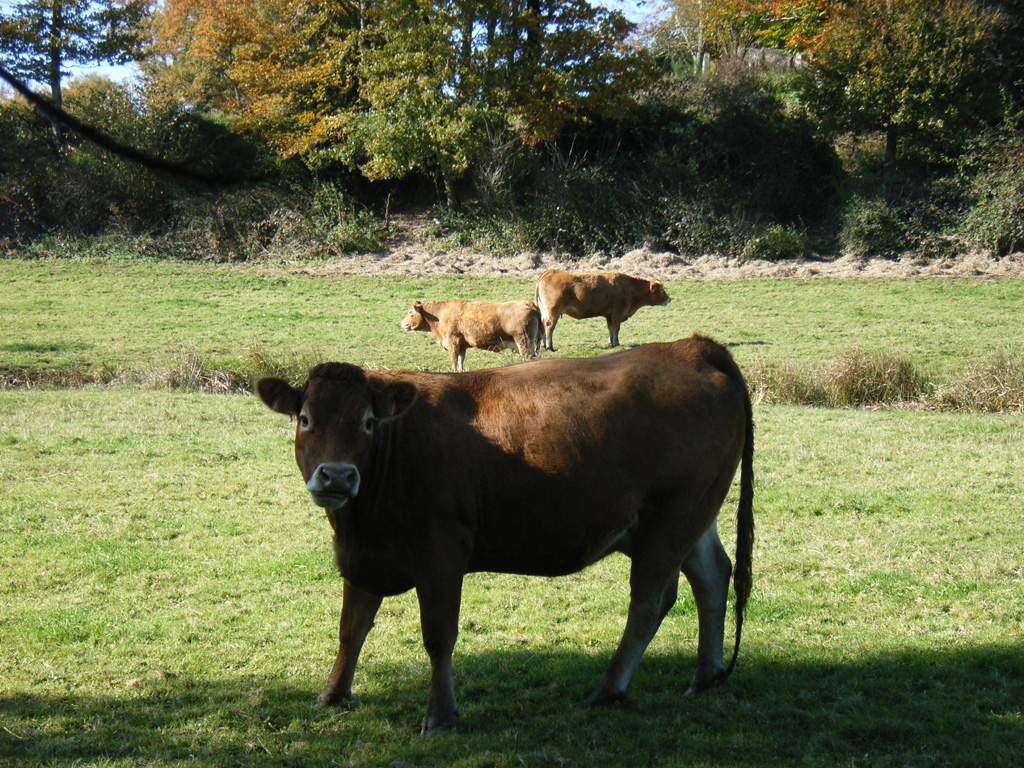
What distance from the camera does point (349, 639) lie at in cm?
567

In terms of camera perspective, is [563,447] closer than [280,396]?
No

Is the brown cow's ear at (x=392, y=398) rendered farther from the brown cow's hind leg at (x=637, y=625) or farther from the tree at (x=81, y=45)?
the tree at (x=81, y=45)

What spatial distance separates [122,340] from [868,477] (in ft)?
57.2

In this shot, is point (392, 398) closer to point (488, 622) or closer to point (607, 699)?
point (607, 699)

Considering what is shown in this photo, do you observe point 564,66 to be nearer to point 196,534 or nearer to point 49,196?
point 49,196

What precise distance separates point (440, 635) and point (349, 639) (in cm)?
73

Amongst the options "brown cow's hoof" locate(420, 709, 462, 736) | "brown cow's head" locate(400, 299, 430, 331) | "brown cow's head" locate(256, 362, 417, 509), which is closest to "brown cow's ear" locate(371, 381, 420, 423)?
"brown cow's head" locate(256, 362, 417, 509)

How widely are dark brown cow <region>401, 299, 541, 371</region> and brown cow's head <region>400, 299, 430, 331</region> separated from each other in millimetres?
613

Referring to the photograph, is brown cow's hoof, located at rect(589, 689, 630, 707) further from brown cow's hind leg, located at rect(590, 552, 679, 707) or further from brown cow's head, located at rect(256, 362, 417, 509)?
brown cow's head, located at rect(256, 362, 417, 509)

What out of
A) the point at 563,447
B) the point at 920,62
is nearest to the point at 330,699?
the point at 563,447

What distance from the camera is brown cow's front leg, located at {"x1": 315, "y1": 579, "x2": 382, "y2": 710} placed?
5.63 m

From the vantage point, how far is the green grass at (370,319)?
20.2 meters

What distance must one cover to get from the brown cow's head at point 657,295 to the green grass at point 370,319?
0.44 metres

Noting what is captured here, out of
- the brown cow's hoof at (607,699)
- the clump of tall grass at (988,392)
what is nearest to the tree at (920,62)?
the clump of tall grass at (988,392)
